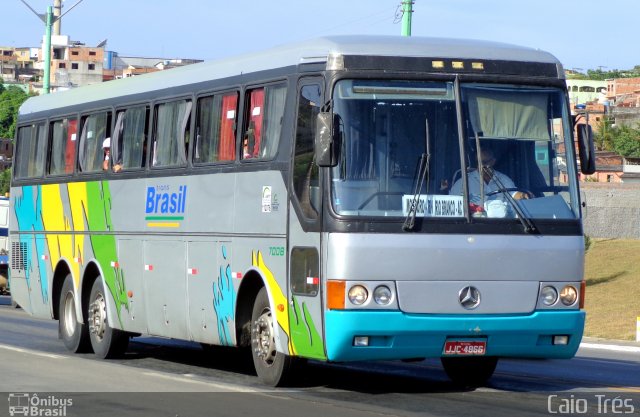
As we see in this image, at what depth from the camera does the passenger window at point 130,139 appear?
1659 cm

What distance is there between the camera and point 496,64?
1245cm

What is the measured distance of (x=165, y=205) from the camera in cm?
1562

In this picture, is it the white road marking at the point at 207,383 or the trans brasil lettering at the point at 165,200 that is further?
the trans brasil lettering at the point at 165,200

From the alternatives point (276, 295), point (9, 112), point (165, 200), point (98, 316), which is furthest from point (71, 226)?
point (9, 112)

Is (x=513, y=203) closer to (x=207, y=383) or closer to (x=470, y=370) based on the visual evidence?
(x=470, y=370)

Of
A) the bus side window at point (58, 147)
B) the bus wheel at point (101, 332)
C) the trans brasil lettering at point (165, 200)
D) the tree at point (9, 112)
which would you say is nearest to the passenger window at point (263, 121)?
the trans brasil lettering at point (165, 200)

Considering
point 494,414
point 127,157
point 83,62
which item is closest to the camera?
point 494,414

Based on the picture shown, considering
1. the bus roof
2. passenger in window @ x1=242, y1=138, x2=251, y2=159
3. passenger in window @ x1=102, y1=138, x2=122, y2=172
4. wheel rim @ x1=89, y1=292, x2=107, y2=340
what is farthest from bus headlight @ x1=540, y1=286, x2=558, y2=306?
passenger in window @ x1=102, y1=138, x2=122, y2=172

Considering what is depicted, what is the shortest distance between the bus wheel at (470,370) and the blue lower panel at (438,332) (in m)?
1.29

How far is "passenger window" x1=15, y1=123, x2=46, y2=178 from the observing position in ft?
65.6

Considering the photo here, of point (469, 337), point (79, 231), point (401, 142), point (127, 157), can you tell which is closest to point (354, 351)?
point (469, 337)

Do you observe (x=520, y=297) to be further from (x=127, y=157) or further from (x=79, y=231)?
(x=79, y=231)

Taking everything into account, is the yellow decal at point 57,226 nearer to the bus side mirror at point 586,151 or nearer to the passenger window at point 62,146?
the passenger window at point 62,146

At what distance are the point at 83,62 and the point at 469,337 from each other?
173169mm
